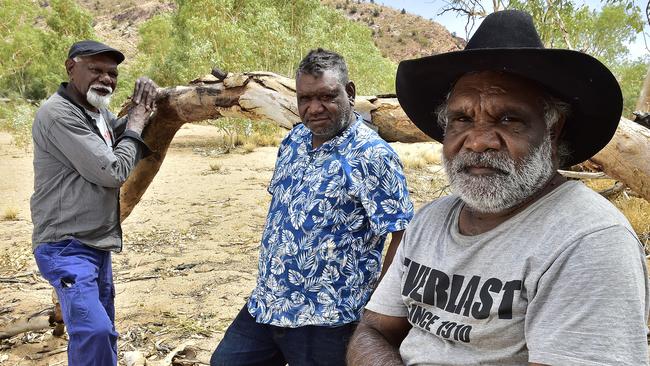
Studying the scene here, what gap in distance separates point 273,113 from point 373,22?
94.1 metres

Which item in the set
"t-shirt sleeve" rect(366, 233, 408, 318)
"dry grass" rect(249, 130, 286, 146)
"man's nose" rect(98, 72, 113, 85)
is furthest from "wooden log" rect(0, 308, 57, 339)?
"dry grass" rect(249, 130, 286, 146)

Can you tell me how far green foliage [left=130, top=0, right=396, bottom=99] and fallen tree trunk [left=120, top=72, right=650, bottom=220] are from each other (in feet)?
39.9

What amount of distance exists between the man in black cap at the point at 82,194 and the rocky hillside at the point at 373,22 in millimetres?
78498

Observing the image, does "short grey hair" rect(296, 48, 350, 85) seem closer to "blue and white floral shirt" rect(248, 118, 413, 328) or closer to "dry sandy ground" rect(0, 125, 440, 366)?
"blue and white floral shirt" rect(248, 118, 413, 328)

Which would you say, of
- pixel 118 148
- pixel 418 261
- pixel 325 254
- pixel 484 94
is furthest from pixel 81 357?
pixel 484 94

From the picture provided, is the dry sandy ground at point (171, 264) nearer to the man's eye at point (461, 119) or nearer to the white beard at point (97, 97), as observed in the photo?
the white beard at point (97, 97)

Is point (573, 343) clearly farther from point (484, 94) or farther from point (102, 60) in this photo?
point (102, 60)

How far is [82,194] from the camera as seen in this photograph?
119 inches

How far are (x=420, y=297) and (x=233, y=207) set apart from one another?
8764 millimetres

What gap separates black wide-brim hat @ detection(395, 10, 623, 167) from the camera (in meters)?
1.40

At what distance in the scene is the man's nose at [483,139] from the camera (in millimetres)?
1475

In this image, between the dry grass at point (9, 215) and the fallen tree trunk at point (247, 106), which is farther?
the dry grass at point (9, 215)

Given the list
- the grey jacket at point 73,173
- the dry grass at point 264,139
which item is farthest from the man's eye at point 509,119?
the dry grass at point 264,139

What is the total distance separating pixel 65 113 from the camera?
293cm
